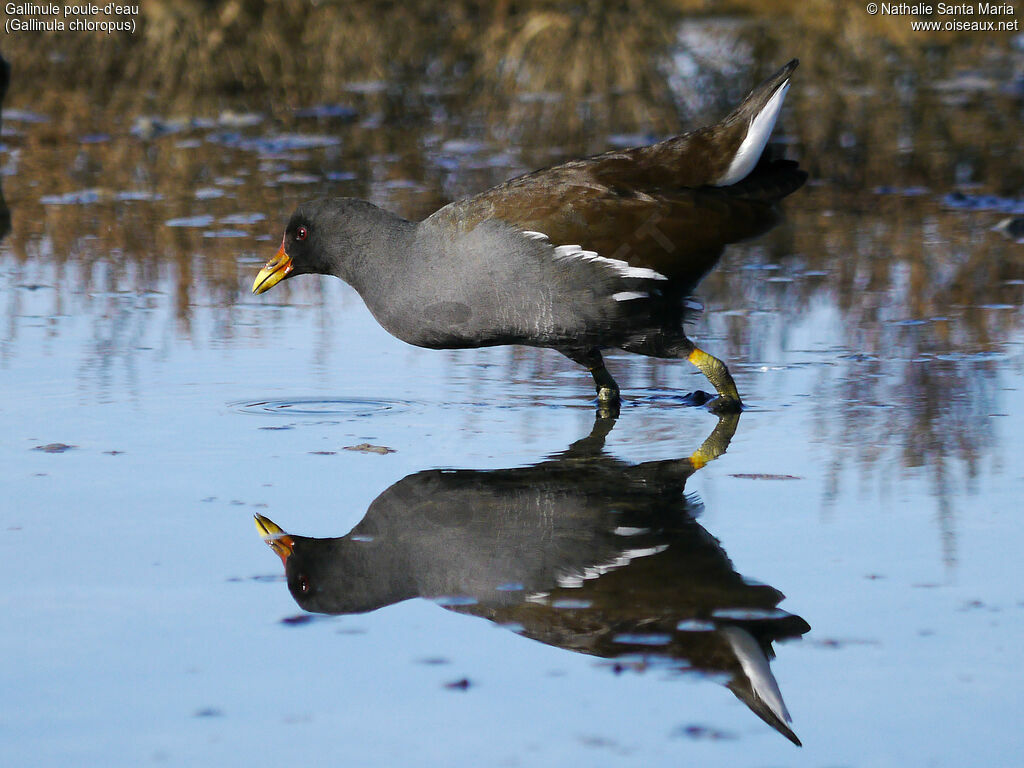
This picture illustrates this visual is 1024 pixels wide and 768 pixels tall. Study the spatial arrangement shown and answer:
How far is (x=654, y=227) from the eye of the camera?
216 inches

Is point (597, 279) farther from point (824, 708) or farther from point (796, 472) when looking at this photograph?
point (824, 708)

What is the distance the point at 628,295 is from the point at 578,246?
0.76 ft

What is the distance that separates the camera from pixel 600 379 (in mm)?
5668

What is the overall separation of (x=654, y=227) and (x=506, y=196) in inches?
20.1

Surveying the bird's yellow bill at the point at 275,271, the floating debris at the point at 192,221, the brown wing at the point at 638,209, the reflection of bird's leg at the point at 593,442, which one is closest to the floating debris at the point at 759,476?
the reflection of bird's leg at the point at 593,442

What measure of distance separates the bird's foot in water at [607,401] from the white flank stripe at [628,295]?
0.41 metres

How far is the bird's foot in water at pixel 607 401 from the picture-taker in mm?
5539

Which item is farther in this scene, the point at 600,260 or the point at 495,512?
the point at 600,260

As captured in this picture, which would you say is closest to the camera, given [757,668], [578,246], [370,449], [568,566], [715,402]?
[757,668]

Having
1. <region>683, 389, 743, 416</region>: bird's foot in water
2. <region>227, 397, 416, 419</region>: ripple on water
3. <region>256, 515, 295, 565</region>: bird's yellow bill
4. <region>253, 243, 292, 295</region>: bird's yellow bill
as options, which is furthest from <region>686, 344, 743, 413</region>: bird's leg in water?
<region>256, 515, 295, 565</region>: bird's yellow bill

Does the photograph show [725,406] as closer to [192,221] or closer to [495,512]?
Result: [495,512]

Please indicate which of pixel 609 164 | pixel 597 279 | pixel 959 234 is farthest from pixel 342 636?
pixel 959 234

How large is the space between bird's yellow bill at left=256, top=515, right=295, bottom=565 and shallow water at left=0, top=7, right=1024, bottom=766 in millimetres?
33

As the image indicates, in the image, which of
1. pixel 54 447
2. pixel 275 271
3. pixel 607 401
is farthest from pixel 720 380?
pixel 54 447
